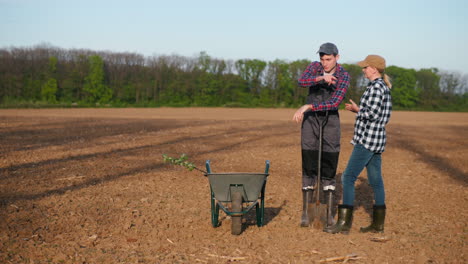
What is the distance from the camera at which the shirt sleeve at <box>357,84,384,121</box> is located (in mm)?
4125

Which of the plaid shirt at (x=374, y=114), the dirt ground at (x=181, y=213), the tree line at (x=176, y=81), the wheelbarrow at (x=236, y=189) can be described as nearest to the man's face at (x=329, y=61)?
the plaid shirt at (x=374, y=114)

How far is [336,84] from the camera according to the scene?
14.5 feet

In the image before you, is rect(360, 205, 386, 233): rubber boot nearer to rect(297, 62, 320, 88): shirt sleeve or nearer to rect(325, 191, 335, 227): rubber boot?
rect(325, 191, 335, 227): rubber boot

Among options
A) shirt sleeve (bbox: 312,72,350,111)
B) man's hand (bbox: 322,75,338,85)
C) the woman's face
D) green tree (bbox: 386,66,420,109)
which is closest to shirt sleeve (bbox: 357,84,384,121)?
the woman's face

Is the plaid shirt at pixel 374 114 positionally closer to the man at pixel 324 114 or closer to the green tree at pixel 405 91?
the man at pixel 324 114

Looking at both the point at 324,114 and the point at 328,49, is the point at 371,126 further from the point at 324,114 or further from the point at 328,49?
the point at 328,49

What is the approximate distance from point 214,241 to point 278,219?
108 centimetres

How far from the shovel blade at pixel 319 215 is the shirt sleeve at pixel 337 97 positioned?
3.31 ft

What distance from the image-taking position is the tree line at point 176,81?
141 feet

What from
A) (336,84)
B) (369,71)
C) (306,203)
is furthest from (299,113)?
(306,203)

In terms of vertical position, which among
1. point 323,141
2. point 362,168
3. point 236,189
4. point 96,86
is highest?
point 96,86

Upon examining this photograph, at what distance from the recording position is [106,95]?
147 ft

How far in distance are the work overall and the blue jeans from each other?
0.15m

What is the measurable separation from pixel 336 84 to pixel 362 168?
87 centimetres
